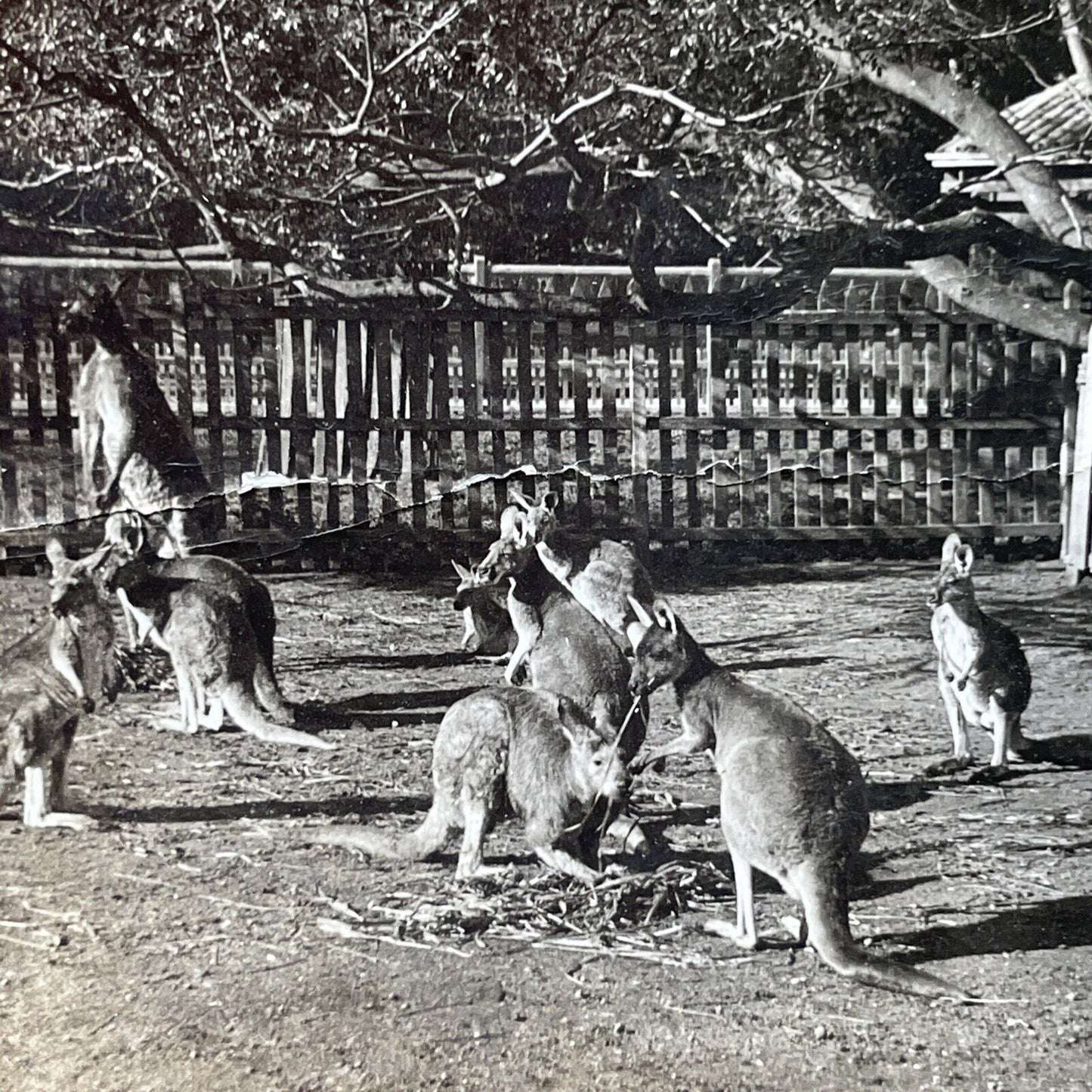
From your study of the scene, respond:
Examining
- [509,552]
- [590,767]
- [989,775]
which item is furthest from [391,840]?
[989,775]

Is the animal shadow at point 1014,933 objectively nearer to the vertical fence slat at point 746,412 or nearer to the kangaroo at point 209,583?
the vertical fence slat at point 746,412

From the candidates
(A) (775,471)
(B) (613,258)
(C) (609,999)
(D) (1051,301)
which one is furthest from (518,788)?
(D) (1051,301)

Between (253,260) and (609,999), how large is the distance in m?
1.19

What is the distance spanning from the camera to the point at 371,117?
67.6 inches

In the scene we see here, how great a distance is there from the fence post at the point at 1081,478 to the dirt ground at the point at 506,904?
65 mm

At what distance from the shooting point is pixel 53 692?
72.1 inches

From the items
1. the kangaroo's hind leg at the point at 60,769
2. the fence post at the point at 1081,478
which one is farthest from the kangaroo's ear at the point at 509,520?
the fence post at the point at 1081,478

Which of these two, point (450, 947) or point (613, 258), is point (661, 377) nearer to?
point (613, 258)

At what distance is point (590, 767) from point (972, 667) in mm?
618

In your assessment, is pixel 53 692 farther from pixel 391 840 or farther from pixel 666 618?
pixel 666 618

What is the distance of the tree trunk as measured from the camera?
5.65ft

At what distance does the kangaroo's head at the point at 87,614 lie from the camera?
180cm

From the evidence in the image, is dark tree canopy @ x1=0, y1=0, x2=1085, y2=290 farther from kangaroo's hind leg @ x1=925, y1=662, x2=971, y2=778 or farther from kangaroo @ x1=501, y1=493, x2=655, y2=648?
kangaroo's hind leg @ x1=925, y1=662, x2=971, y2=778

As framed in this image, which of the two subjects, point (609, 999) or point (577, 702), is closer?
point (609, 999)
